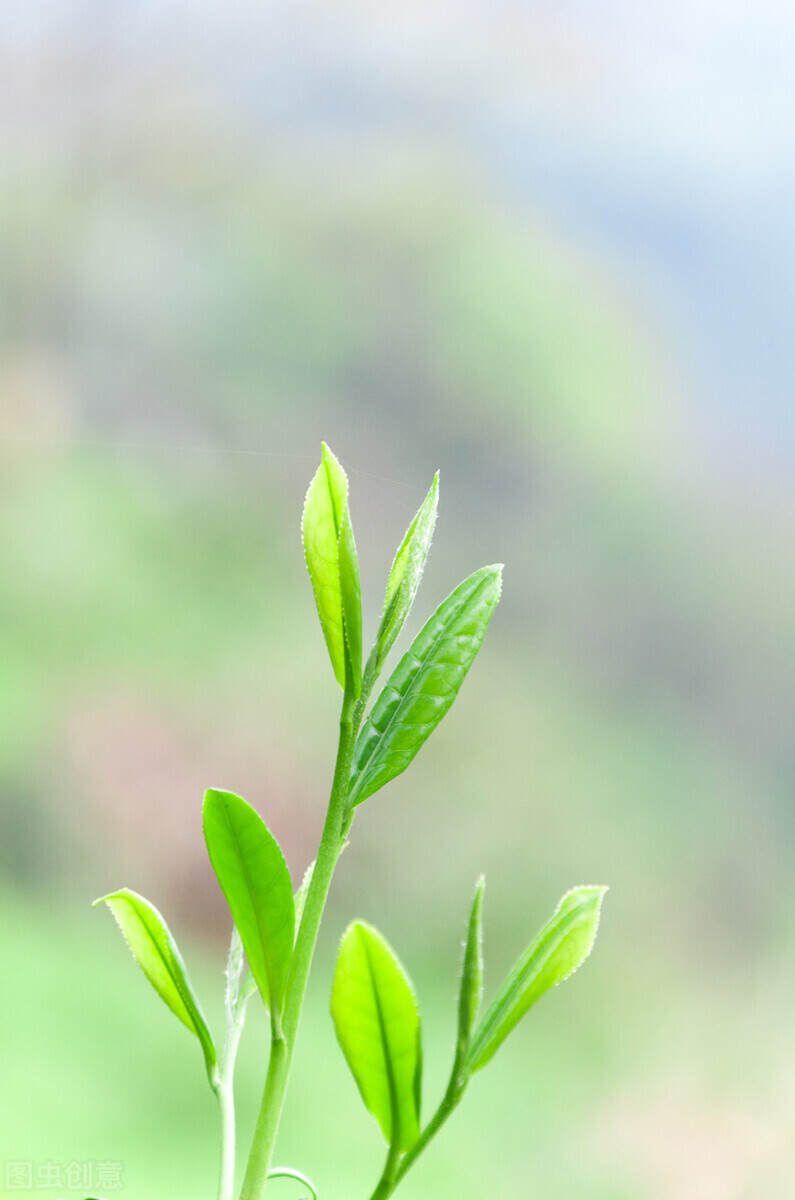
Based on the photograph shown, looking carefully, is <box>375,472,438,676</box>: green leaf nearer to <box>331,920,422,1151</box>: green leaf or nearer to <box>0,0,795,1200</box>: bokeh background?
<box>331,920,422,1151</box>: green leaf

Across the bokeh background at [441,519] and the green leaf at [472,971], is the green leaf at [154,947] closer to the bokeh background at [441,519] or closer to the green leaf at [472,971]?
the green leaf at [472,971]

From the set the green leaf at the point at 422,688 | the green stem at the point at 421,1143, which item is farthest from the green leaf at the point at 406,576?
the green stem at the point at 421,1143

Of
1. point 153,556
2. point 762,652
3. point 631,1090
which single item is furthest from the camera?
point 153,556

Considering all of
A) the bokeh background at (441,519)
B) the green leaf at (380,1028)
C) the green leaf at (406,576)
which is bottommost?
the green leaf at (380,1028)

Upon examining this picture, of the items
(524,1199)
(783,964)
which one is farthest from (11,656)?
(783,964)

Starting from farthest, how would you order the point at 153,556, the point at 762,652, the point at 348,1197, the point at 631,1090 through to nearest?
the point at 153,556, the point at 762,652, the point at 631,1090, the point at 348,1197

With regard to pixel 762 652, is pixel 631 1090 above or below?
below

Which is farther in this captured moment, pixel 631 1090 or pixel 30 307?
pixel 30 307

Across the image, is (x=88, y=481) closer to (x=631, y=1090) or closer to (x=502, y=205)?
(x=502, y=205)
